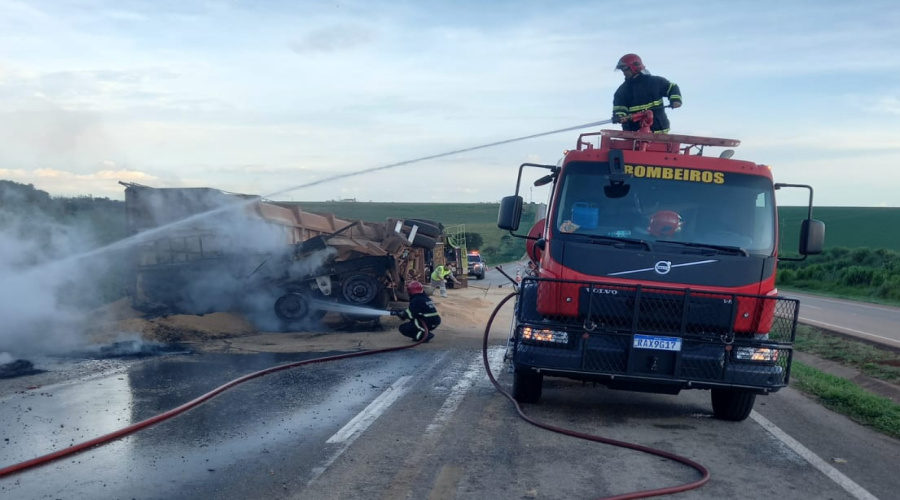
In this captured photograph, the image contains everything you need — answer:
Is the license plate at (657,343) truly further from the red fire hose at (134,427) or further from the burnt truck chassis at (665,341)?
the red fire hose at (134,427)

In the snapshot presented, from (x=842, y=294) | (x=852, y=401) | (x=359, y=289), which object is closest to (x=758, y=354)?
(x=852, y=401)

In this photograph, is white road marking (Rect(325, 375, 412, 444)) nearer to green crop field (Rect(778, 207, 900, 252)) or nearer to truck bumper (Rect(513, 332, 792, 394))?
truck bumper (Rect(513, 332, 792, 394))

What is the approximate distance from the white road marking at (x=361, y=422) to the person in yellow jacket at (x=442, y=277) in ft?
39.6

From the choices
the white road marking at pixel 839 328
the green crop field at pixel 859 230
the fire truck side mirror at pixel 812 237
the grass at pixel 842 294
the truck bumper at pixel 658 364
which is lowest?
the grass at pixel 842 294

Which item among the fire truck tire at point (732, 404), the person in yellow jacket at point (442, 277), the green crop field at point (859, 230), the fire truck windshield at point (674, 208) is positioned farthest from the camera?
the green crop field at point (859, 230)

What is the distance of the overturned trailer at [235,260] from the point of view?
1650 cm

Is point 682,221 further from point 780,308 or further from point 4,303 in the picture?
point 4,303

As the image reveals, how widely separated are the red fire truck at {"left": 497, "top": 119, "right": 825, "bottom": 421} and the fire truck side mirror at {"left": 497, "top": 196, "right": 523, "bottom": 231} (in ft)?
0.04

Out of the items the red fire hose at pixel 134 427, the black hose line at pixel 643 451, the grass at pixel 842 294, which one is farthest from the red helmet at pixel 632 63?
the grass at pixel 842 294

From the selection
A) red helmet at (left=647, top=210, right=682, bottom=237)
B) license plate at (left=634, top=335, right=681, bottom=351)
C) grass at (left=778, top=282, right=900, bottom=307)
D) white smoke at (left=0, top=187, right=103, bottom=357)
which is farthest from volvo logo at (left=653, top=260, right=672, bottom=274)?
grass at (left=778, top=282, right=900, bottom=307)

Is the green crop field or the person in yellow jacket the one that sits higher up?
the green crop field

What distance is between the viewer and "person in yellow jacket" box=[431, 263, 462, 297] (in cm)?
2220

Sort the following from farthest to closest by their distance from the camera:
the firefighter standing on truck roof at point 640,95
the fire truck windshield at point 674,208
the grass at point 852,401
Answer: the firefighter standing on truck roof at point 640,95 → the grass at point 852,401 → the fire truck windshield at point 674,208

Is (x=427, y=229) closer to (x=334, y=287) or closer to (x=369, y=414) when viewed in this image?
(x=334, y=287)
